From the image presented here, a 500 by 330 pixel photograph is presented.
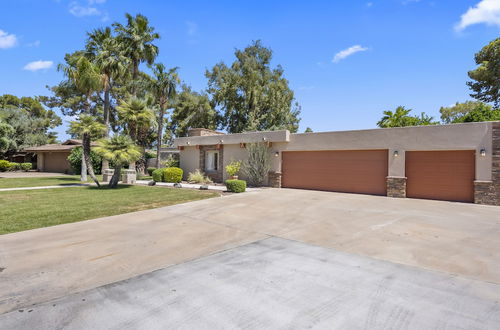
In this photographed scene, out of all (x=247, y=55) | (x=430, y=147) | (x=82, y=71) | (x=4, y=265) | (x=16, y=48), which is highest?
(x=247, y=55)

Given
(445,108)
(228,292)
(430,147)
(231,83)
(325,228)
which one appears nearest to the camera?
(228,292)

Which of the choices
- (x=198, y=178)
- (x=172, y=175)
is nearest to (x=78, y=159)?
(x=172, y=175)

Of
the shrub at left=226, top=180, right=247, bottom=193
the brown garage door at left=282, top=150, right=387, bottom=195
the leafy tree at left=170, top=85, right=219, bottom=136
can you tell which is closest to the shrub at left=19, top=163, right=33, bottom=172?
the leafy tree at left=170, top=85, right=219, bottom=136

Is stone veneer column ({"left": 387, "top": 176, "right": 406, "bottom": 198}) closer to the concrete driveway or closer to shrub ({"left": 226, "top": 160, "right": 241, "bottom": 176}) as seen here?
Answer: the concrete driveway

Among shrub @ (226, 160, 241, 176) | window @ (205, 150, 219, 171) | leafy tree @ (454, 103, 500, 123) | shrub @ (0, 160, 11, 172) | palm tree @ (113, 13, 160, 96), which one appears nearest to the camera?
leafy tree @ (454, 103, 500, 123)

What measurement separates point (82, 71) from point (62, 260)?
16652mm

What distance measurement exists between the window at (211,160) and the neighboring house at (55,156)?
657 inches

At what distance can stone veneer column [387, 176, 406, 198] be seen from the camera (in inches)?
508

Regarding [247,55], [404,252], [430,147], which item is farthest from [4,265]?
[247,55]

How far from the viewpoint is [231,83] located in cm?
3334

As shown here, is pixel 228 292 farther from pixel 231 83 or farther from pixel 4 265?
pixel 231 83

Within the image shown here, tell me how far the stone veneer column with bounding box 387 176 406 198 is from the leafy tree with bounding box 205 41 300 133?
69.4 feet

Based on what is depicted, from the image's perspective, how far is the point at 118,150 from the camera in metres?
15.2

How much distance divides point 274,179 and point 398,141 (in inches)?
280
